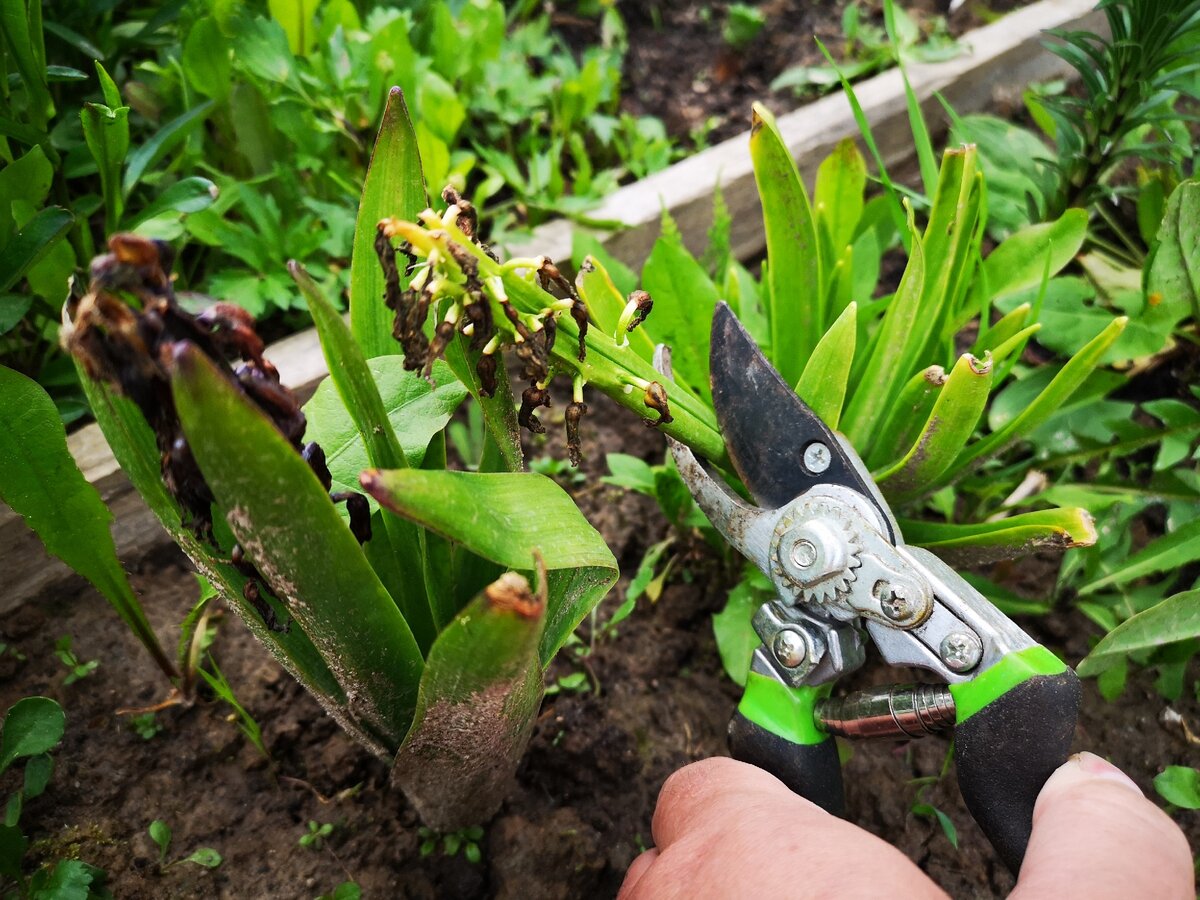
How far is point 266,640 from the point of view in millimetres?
754

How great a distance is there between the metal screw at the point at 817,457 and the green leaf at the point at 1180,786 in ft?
2.08

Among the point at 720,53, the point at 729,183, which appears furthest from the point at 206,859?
the point at 720,53

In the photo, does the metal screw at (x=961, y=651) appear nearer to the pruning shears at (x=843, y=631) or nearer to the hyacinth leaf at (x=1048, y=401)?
the pruning shears at (x=843, y=631)

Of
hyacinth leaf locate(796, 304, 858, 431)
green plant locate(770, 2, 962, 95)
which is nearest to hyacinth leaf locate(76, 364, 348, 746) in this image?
hyacinth leaf locate(796, 304, 858, 431)

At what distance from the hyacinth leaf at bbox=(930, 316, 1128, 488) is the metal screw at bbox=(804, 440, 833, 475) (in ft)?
0.86

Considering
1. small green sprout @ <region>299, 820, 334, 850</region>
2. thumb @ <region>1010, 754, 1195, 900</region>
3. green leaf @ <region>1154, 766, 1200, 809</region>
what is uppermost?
thumb @ <region>1010, 754, 1195, 900</region>

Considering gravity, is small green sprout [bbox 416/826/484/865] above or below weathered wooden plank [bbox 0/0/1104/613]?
below

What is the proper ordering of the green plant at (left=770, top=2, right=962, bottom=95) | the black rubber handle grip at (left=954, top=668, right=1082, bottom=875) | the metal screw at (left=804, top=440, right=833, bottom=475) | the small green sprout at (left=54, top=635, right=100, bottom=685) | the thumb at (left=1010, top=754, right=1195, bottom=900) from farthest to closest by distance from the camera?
1. the green plant at (left=770, top=2, right=962, bottom=95)
2. the small green sprout at (left=54, top=635, right=100, bottom=685)
3. the metal screw at (left=804, top=440, right=833, bottom=475)
4. the black rubber handle grip at (left=954, top=668, right=1082, bottom=875)
5. the thumb at (left=1010, top=754, right=1195, bottom=900)

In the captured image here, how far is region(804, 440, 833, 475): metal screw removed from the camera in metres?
0.83

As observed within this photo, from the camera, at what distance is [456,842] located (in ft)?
3.26

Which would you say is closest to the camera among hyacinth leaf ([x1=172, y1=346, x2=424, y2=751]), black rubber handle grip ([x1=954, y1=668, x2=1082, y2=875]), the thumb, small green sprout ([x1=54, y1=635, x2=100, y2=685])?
hyacinth leaf ([x1=172, y1=346, x2=424, y2=751])

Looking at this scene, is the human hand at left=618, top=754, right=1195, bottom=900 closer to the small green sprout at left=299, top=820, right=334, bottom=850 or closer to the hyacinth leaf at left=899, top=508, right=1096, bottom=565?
the hyacinth leaf at left=899, top=508, right=1096, bottom=565

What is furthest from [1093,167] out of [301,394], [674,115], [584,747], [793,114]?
[301,394]

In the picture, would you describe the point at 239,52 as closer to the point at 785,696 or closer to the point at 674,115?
the point at 674,115
